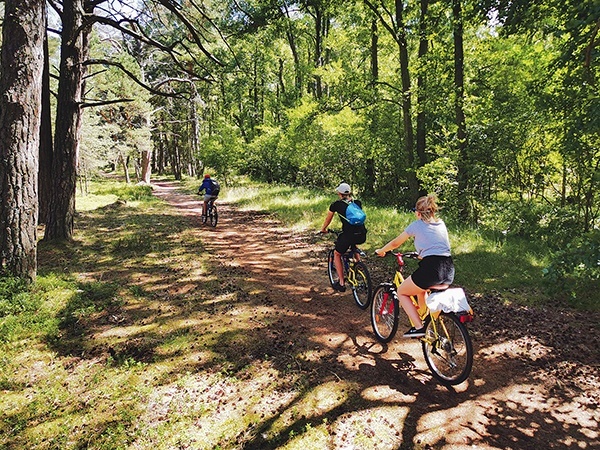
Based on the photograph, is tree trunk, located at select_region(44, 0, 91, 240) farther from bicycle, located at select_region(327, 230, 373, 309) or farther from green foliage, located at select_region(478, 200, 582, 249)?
green foliage, located at select_region(478, 200, 582, 249)

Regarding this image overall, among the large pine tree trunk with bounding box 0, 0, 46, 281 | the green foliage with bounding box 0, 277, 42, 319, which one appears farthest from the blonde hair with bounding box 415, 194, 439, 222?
the large pine tree trunk with bounding box 0, 0, 46, 281

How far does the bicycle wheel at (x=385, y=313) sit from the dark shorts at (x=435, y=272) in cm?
75

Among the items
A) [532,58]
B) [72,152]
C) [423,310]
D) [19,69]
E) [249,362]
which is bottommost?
[249,362]

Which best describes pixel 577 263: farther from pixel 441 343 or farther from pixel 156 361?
pixel 156 361

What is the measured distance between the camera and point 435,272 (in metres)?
4.54

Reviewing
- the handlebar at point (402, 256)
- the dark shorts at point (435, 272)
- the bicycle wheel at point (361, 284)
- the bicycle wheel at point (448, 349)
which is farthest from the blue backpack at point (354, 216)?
the bicycle wheel at point (448, 349)

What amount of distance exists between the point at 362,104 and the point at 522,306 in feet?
45.9

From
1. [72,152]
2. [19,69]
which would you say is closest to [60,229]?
[72,152]

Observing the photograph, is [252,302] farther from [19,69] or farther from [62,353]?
[19,69]

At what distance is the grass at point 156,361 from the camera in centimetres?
377

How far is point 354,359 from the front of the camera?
5.07 metres

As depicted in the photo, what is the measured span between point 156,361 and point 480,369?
14.3 feet

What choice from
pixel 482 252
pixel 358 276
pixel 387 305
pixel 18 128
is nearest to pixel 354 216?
pixel 358 276

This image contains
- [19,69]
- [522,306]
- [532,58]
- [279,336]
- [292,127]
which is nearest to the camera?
[279,336]
